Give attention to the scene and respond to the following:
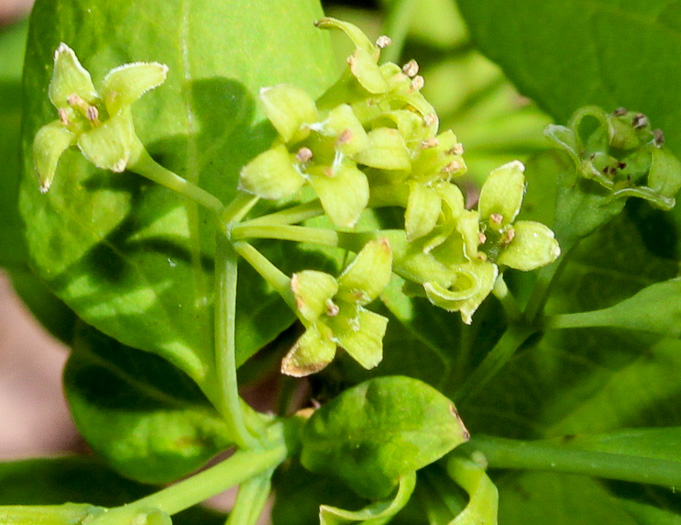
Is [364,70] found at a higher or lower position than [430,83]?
higher

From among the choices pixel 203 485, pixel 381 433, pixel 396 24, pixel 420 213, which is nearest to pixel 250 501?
pixel 203 485

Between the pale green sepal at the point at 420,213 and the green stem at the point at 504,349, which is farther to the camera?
the green stem at the point at 504,349

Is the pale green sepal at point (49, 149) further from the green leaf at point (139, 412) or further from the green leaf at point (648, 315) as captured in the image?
the green leaf at point (648, 315)

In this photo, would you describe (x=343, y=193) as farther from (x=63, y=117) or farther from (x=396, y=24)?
(x=396, y=24)

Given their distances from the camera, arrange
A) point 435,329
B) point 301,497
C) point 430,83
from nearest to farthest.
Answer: point 435,329, point 301,497, point 430,83

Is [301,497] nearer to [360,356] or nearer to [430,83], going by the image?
[360,356]

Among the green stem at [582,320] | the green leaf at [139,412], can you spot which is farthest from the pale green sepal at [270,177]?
the green leaf at [139,412]

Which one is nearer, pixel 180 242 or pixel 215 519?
pixel 180 242

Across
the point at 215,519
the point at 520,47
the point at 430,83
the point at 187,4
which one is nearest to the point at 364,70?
A: the point at 187,4
